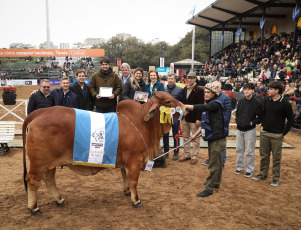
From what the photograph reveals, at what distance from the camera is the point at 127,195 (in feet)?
16.5

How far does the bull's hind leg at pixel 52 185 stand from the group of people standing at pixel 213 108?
1.86 meters

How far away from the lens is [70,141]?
13.2ft

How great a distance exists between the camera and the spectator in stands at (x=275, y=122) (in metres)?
5.46

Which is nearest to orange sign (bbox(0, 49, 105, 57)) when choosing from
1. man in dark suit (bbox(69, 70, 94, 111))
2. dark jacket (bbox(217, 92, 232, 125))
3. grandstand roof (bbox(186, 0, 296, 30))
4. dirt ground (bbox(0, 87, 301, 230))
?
grandstand roof (bbox(186, 0, 296, 30))

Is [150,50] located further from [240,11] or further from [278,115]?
[278,115]

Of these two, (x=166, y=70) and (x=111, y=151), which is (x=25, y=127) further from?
(x=166, y=70)

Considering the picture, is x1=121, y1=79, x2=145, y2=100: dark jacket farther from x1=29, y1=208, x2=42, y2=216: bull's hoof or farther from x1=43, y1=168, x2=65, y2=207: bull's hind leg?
x1=29, y1=208, x2=42, y2=216: bull's hoof

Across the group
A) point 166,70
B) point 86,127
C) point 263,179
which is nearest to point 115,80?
point 86,127

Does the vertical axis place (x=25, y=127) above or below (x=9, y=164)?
above

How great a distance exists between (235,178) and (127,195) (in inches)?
103

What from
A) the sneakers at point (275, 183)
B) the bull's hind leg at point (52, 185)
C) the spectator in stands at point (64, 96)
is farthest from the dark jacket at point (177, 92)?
the bull's hind leg at point (52, 185)

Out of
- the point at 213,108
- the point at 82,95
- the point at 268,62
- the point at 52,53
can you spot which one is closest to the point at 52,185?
the point at 82,95

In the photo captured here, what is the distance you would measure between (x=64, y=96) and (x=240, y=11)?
26.1 m

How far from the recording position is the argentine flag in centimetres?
403
